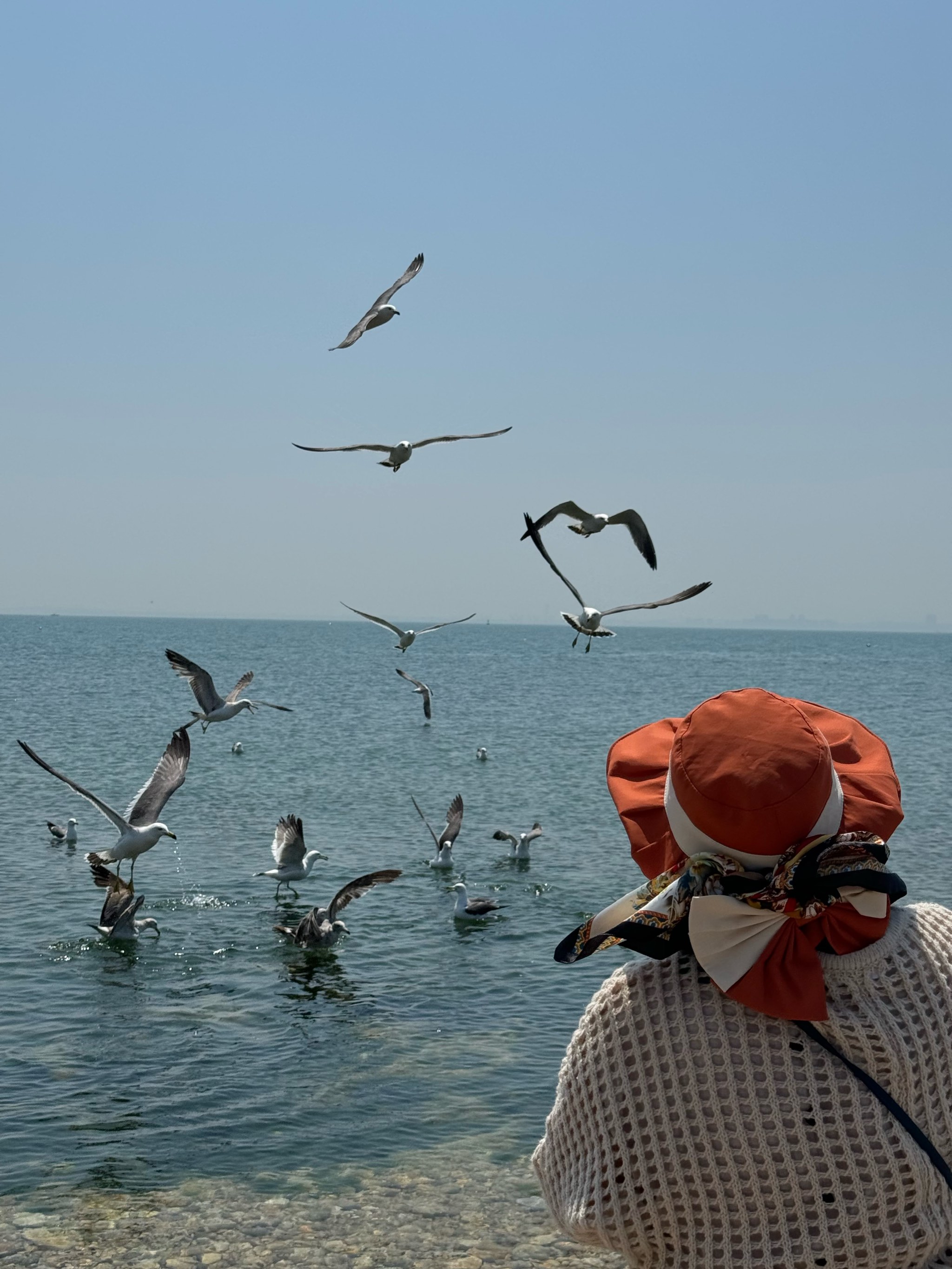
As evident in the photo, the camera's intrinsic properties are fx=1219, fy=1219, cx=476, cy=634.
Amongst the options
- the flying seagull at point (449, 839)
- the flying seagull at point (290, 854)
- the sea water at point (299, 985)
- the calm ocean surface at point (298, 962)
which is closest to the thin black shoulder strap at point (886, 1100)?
the sea water at point (299, 985)

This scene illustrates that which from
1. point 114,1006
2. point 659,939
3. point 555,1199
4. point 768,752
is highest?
point 768,752

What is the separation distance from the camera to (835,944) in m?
A: 2.30

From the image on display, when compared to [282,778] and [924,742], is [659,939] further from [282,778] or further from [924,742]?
[924,742]

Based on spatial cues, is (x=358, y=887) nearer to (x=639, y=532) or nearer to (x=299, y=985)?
(x=299, y=985)

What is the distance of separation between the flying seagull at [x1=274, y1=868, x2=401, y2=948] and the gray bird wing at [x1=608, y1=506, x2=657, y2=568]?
518 centimetres

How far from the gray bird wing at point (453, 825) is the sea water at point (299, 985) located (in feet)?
2.07

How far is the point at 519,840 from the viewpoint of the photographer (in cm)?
1902

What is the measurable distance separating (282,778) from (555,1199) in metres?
27.4

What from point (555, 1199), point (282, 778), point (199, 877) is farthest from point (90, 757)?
point (555, 1199)

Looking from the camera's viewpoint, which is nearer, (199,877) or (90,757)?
(199,877)

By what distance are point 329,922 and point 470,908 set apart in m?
2.00

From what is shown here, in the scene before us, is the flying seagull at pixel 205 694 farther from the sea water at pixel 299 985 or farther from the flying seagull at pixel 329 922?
the sea water at pixel 299 985

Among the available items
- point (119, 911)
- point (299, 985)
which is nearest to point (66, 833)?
point (119, 911)

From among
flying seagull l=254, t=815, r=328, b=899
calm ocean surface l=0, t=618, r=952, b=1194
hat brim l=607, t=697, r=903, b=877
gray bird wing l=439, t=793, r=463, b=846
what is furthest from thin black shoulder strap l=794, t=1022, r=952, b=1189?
gray bird wing l=439, t=793, r=463, b=846
